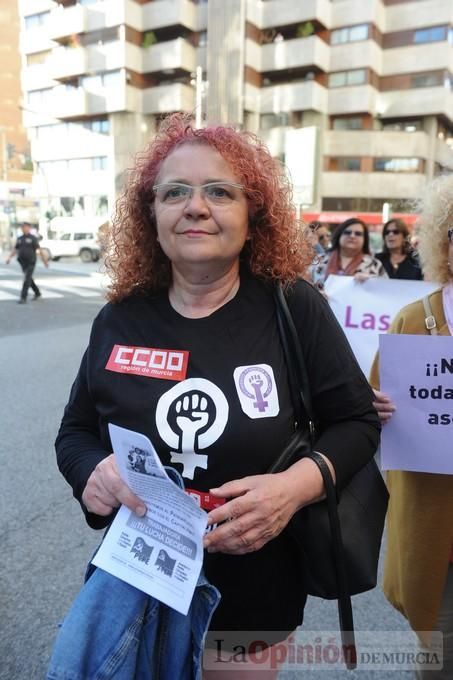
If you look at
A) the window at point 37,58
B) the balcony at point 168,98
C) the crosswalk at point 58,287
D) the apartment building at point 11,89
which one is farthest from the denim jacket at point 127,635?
the apartment building at point 11,89

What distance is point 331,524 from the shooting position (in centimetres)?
130

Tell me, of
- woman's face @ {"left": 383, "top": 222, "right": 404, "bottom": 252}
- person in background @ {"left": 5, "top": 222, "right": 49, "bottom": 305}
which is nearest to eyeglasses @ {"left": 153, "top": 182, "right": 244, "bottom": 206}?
woman's face @ {"left": 383, "top": 222, "right": 404, "bottom": 252}

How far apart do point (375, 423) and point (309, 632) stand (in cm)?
138

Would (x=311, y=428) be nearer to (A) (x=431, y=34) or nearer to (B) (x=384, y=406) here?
(B) (x=384, y=406)

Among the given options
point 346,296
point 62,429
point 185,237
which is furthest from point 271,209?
point 346,296

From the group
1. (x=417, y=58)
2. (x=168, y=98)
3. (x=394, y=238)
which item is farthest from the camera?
(x=417, y=58)

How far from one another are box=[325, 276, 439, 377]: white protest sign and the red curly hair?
7.30 ft

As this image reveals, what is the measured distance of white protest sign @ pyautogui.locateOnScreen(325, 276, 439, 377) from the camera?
3773 millimetres

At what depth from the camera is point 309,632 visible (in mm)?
2314

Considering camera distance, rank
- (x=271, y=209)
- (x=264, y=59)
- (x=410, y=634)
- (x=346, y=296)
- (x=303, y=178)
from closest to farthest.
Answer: (x=271, y=209) → (x=410, y=634) → (x=346, y=296) → (x=303, y=178) → (x=264, y=59)

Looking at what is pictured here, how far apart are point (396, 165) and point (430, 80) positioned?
5876mm

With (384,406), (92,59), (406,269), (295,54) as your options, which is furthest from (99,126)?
(384,406)

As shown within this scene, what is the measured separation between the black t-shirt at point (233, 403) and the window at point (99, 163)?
126 feet

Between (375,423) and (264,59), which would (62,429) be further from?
(264,59)
